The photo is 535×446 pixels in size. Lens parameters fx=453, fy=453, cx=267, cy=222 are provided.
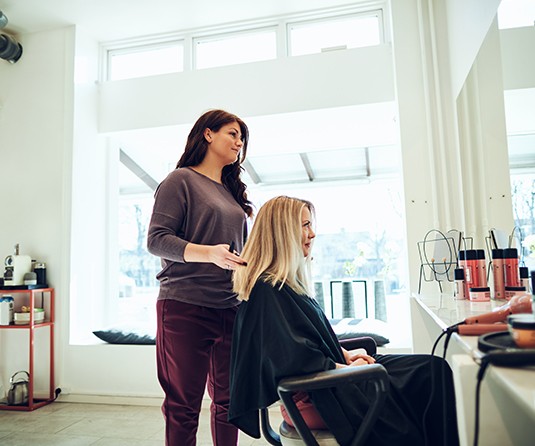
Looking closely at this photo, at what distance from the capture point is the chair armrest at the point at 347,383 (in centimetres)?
110

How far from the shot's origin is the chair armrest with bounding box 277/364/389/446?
3.60 ft

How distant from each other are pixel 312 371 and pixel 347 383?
12cm

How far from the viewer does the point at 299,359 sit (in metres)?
1.21

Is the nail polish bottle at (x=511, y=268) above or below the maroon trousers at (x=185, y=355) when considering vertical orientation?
above

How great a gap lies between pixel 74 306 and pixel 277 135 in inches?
80.0

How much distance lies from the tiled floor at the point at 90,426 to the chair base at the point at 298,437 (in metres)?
1.32

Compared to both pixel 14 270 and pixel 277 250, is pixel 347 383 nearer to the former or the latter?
pixel 277 250

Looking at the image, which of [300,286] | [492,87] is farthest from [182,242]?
[492,87]

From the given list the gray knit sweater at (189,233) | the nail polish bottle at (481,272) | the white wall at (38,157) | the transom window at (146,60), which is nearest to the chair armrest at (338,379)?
the gray knit sweater at (189,233)

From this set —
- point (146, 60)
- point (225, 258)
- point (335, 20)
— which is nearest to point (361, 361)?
point (225, 258)

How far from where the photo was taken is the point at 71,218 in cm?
335

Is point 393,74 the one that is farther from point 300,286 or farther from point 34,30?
point 34,30

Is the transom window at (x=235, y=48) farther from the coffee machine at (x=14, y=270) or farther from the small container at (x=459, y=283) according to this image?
the small container at (x=459, y=283)

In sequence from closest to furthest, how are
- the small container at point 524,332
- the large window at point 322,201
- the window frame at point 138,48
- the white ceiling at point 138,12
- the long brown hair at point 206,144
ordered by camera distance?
the small container at point 524,332, the long brown hair at point 206,144, the white ceiling at point 138,12, the window frame at point 138,48, the large window at point 322,201
